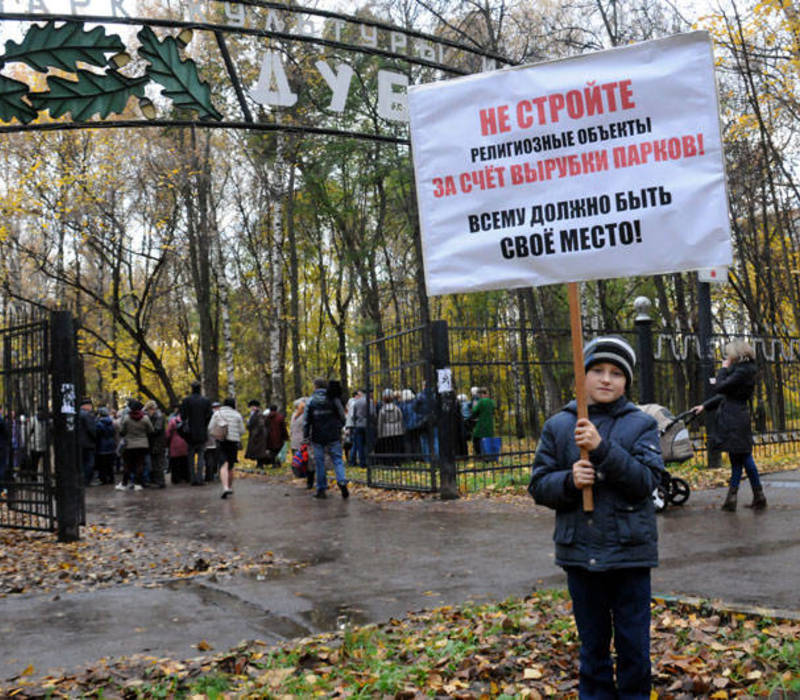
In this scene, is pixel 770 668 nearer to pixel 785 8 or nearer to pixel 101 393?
pixel 785 8

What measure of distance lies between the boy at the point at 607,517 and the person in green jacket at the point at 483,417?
11.5 meters

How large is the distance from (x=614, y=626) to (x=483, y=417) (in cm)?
1213

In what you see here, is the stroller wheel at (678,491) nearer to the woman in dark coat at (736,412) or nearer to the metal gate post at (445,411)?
the woman in dark coat at (736,412)

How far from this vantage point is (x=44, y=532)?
11352 millimetres

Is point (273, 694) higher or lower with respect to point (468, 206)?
lower

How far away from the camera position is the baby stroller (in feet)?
34.9

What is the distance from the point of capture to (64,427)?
1037 cm

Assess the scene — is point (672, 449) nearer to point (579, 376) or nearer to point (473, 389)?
point (473, 389)

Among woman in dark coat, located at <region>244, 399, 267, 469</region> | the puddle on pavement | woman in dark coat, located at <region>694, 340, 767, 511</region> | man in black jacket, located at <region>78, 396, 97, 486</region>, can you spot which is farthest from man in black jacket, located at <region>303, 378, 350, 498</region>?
woman in dark coat, located at <region>244, 399, 267, 469</region>

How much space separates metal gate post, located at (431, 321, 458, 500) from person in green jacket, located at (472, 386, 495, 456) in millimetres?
2115

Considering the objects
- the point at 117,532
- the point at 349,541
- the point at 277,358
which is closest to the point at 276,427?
the point at 277,358

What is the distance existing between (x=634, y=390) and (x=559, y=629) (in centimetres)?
1282

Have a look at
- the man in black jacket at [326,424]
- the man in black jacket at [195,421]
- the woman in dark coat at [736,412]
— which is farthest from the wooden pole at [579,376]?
the man in black jacket at [195,421]

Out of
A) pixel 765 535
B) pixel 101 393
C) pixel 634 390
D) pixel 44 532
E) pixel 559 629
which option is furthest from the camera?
pixel 101 393
